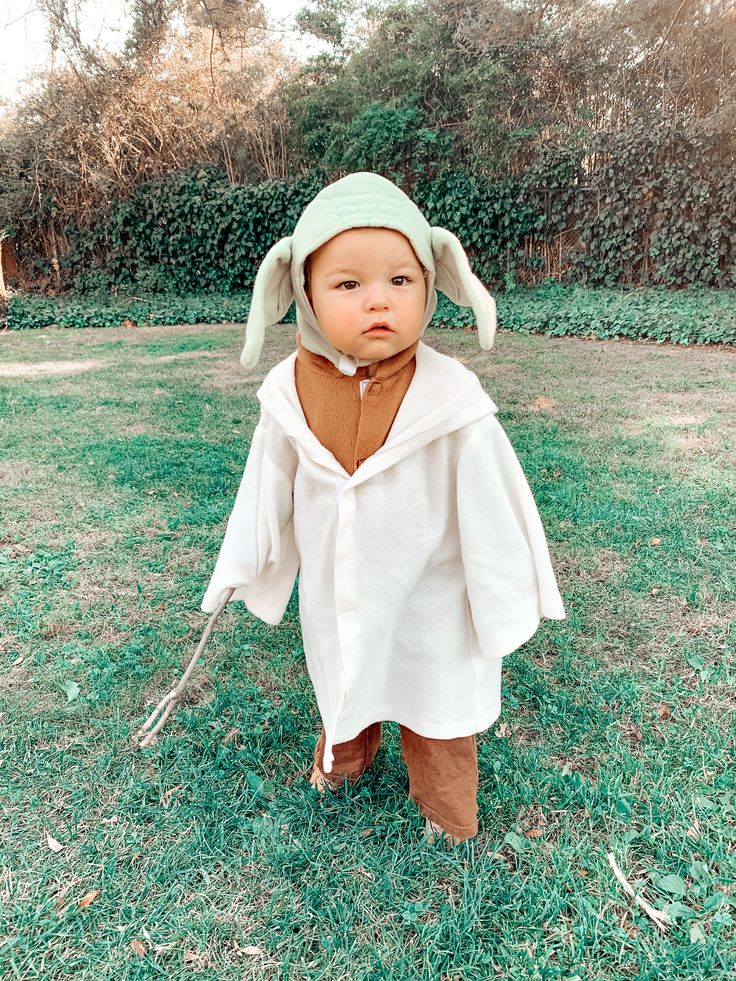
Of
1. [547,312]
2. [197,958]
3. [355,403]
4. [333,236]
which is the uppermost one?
[333,236]

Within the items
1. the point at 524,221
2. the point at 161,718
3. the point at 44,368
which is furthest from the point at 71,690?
the point at 524,221

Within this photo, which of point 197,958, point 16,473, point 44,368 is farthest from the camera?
point 44,368

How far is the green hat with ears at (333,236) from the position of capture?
4.68 ft

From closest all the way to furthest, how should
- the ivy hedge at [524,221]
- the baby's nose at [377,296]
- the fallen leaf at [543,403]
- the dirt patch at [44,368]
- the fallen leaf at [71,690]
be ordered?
the baby's nose at [377,296], the fallen leaf at [71,690], the fallen leaf at [543,403], the dirt patch at [44,368], the ivy hedge at [524,221]

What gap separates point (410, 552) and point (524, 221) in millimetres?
9709

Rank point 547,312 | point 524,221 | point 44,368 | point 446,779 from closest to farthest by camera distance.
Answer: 1. point 446,779
2. point 44,368
3. point 547,312
4. point 524,221

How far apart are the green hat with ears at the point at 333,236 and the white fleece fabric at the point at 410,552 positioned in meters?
0.14

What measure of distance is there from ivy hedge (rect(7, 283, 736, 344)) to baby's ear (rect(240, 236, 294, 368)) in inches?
300

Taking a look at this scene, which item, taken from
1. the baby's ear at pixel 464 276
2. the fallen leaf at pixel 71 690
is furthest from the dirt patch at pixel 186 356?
the baby's ear at pixel 464 276

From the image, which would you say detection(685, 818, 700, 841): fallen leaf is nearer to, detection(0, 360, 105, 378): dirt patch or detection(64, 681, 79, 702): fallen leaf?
detection(64, 681, 79, 702): fallen leaf

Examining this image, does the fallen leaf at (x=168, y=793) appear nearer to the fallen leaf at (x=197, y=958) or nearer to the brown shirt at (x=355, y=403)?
the fallen leaf at (x=197, y=958)

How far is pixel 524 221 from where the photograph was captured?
10180 mm

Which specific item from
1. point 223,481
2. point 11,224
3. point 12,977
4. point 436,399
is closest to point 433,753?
point 436,399

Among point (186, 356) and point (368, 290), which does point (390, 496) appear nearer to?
point (368, 290)
